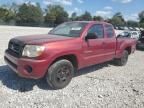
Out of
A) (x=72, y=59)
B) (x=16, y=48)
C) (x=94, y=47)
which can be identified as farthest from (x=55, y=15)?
(x=16, y=48)

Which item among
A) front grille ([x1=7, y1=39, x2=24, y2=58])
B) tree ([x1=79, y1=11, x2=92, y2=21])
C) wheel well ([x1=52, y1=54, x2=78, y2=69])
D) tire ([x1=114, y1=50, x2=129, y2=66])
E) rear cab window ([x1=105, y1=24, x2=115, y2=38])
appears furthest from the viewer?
tree ([x1=79, y1=11, x2=92, y2=21])

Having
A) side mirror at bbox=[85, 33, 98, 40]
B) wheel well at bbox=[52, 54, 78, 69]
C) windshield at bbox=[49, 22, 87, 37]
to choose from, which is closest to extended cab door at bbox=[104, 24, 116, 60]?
side mirror at bbox=[85, 33, 98, 40]

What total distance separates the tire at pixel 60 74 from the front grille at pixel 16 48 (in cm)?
85

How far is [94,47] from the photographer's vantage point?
6543mm

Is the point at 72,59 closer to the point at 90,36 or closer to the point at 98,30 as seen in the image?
the point at 90,36

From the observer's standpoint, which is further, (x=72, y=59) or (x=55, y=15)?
(x=55, y=15)

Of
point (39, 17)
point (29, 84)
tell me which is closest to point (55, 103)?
point (29, 84)

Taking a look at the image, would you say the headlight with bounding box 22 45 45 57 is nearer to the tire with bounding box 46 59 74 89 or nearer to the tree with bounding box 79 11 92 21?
the tire with bounding box 46 59 74 89

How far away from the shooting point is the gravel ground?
480 centimetres

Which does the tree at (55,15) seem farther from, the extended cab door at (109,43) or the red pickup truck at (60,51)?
the red pickup truck at (60,51)

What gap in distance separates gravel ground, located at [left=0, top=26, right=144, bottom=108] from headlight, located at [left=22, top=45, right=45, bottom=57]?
0.98 m

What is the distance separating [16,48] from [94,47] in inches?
92.8

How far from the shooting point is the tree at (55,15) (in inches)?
3275

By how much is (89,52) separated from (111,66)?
2633mm
